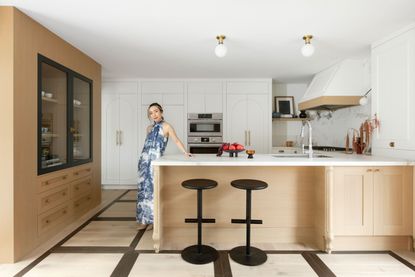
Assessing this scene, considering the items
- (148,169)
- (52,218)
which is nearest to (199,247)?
(148,169)

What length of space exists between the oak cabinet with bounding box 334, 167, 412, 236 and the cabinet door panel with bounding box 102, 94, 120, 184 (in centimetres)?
Answer: 384

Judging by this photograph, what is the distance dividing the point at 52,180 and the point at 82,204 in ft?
2.62

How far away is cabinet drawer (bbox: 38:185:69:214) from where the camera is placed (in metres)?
2.47

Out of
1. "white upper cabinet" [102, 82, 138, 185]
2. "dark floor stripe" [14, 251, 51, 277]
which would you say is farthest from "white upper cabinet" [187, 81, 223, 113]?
"dark floor stripe" [14, 251, 51, 277]

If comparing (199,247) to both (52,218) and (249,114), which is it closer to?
(52,218)

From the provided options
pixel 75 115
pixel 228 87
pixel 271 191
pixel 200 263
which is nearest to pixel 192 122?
pixel 228 87

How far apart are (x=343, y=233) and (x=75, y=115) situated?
3.31 m

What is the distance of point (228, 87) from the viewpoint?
4684mm

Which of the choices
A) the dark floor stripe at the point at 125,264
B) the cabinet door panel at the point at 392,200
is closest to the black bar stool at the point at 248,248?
the dark floor stripe at the point at 125,264

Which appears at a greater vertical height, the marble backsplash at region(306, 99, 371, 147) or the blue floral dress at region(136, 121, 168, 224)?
the marble backsplash at region(306, 99, 371, 147)

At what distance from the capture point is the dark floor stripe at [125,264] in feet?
6.42

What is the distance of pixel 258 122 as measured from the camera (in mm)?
4680

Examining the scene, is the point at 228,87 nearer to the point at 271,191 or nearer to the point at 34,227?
the point at 271,191

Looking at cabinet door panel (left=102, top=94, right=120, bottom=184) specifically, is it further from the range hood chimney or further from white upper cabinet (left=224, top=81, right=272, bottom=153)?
the range hood chimney
